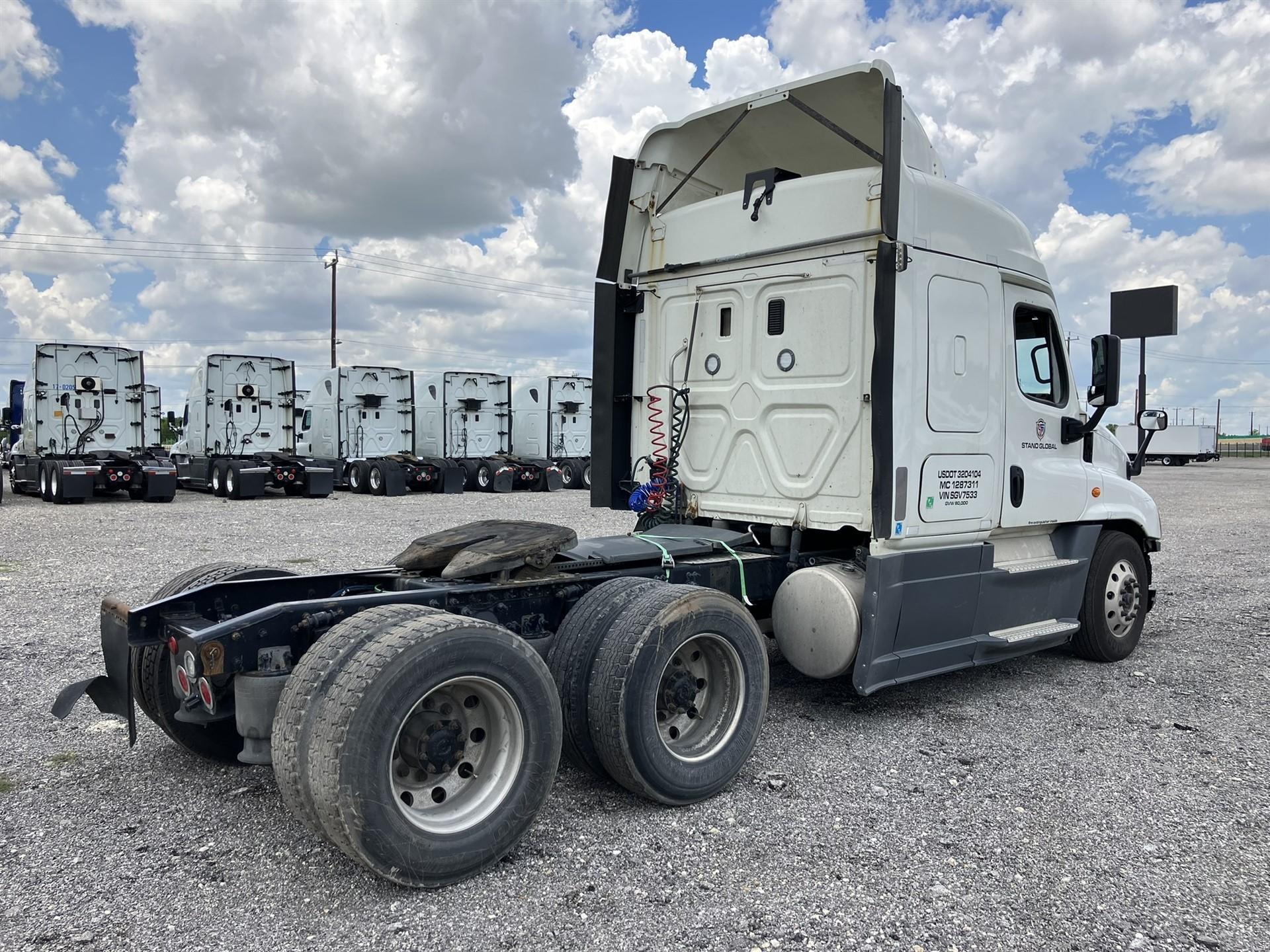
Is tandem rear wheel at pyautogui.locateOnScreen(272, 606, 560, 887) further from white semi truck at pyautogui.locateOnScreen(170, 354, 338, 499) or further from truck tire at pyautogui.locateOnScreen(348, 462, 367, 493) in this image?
truck tire at pyautogui.locateOnScreen(348, 462, 367, 493)

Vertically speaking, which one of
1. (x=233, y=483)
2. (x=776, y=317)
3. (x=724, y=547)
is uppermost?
(x=776, y=317)

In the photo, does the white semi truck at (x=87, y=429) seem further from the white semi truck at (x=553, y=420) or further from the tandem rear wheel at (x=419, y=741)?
the tandem rear wheel at (x=419, y=741)

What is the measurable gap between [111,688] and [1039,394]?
5.38 m

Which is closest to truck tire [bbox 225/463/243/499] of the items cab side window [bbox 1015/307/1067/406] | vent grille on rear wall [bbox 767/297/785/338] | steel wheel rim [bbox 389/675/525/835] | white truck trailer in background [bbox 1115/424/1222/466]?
vent grille on rear wall [bbox 767/297/785/338]

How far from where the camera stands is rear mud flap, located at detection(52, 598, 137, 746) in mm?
3510

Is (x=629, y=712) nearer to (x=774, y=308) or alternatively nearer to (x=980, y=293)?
(x=774, y=308)

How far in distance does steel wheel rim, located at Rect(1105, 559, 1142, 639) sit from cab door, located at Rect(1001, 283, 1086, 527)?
0.70 meters

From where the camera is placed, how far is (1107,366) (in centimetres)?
582

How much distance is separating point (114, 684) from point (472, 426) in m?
21.8

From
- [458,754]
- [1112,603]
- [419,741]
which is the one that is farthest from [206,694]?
[1112,603]

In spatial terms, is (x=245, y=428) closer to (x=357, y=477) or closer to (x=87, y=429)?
(x=357, y=477)

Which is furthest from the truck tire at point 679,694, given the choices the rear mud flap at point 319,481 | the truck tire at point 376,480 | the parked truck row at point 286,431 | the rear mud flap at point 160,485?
the truck tire at point 376,480

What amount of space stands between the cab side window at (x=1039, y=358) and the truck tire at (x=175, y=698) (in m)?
4.57

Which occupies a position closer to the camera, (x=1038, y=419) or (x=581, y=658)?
(x=581, y=658)
